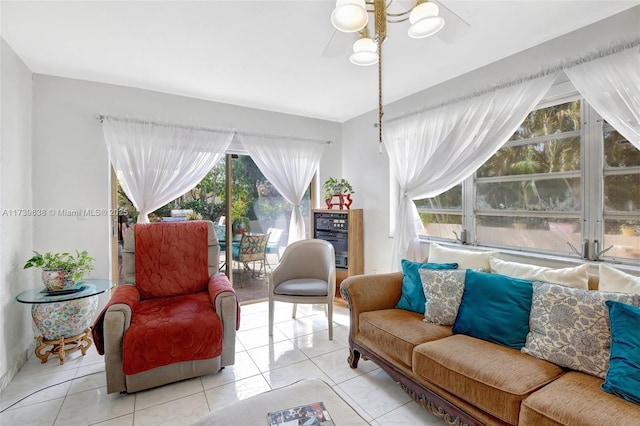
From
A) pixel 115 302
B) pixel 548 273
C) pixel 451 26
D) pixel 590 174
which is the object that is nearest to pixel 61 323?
pixel 115 302

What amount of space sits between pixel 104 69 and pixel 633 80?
3990mm

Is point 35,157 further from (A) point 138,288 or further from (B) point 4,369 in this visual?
(B) point 4,369

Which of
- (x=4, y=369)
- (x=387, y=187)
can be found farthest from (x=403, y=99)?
(x=4, y=369)

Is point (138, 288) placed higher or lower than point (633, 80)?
lower

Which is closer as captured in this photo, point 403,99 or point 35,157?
point 35,157

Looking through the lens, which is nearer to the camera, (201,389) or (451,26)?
(451,26)

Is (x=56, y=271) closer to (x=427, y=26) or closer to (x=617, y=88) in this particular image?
(x=427, y=26)

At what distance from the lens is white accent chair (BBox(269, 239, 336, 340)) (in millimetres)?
2889

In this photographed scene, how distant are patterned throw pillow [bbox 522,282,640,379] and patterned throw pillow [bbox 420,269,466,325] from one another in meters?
0.43

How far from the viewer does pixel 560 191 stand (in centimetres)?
229

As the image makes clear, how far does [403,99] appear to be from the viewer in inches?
136

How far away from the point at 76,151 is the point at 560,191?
430 centimetres

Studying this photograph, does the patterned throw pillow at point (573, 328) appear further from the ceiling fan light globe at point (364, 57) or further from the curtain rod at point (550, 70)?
the ceiling fan light globe at point (364, 57)

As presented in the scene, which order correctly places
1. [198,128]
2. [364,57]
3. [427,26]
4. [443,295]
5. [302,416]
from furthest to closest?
[198,128]
[443,295]
[364,57]
[427,26]
[302,416]
